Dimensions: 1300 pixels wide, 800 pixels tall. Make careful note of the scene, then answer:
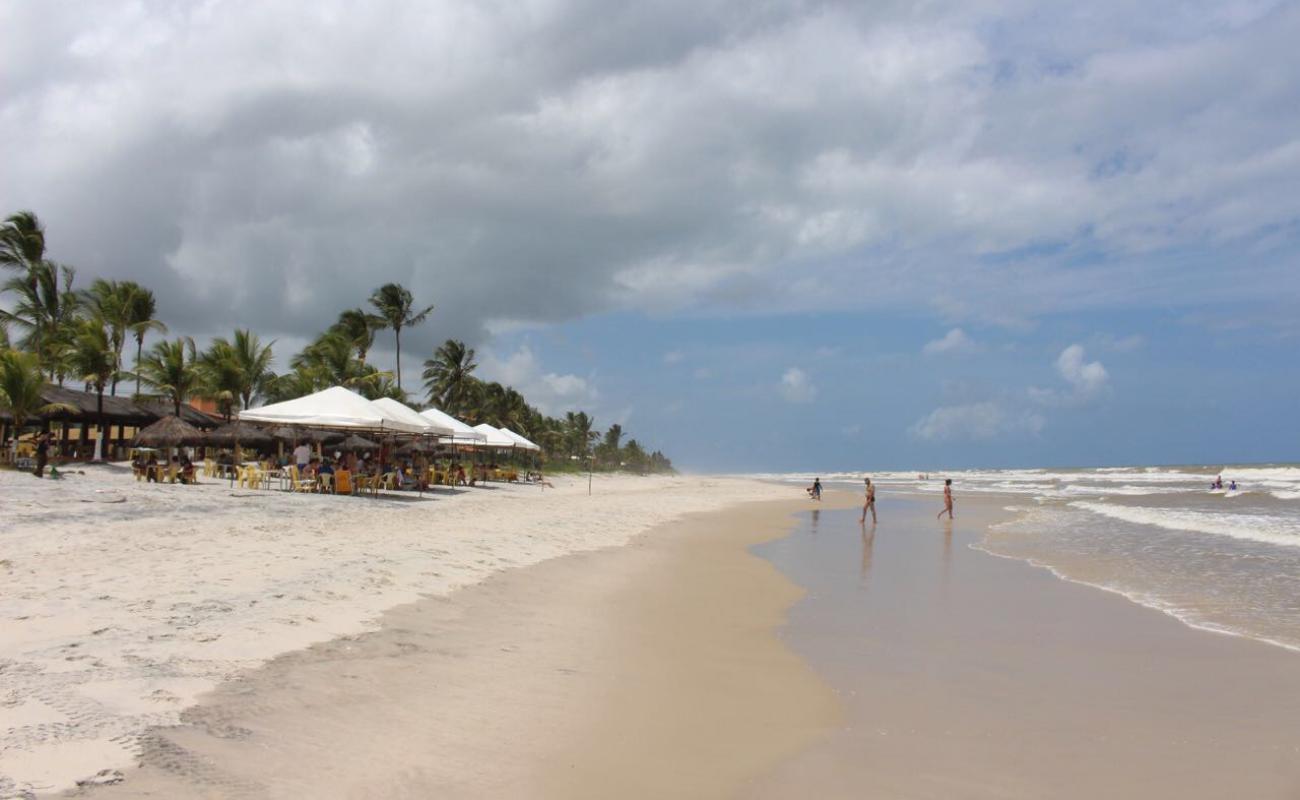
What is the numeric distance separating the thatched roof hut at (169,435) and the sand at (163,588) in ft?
14.6

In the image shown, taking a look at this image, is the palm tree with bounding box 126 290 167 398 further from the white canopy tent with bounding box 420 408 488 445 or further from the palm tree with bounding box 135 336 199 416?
the white canopy tent with bounding box 420 408 488 445

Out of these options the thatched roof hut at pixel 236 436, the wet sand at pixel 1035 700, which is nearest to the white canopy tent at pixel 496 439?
the thatched roof hut at pixel 236 436

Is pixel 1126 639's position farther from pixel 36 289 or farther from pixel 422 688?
pixel 36 289

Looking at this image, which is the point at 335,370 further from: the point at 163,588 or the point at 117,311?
the point at 163,588

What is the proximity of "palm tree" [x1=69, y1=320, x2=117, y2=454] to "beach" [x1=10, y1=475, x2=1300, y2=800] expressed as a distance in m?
20.7

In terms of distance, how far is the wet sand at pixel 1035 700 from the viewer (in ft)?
14.2

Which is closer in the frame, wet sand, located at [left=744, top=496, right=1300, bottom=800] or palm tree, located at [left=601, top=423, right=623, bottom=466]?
wet sand, located at [left=744, top=496, right=1300, bottom=800]

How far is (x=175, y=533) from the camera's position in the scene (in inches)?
422

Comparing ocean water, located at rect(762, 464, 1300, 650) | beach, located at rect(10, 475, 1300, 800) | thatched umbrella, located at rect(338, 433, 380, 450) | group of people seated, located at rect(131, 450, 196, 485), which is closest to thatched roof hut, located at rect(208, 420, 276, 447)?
group of people seated, located at rect(131, 450, 196, 485)

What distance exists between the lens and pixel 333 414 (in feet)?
62.5

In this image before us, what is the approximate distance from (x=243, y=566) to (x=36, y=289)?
3224 centimetres

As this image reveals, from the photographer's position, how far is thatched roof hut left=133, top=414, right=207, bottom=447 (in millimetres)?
20938

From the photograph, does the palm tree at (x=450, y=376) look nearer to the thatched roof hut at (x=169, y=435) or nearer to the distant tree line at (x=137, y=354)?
the distant tree line at (x=137, y=354)

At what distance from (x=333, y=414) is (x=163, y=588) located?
12.7m
